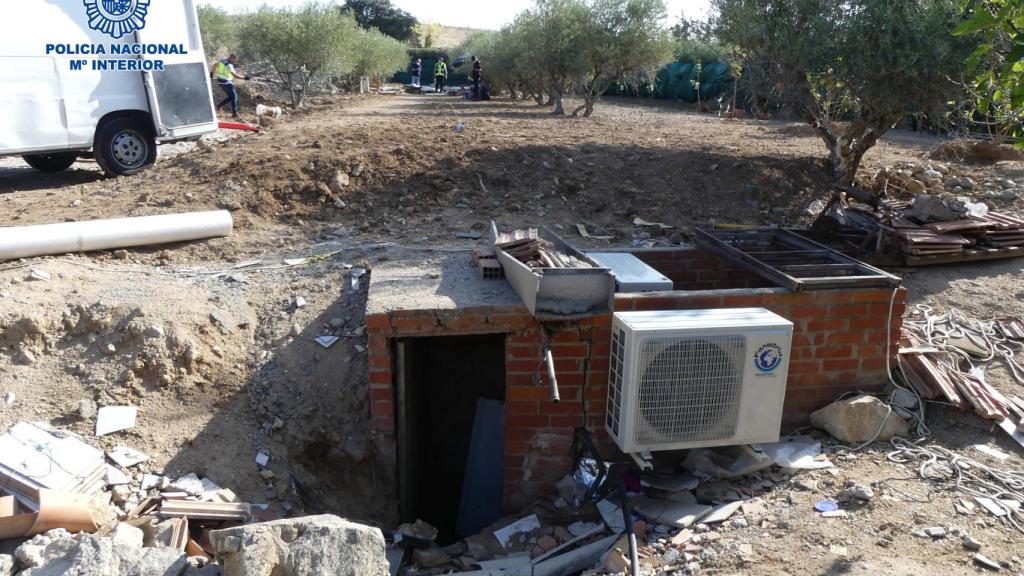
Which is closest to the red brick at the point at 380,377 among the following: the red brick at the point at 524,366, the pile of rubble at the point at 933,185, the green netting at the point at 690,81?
the red brick at the point at 524,366

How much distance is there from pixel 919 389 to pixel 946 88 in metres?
4.56

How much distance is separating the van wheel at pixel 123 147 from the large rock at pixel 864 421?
8688 millimetres

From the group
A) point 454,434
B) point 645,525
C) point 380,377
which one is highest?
point 380,377

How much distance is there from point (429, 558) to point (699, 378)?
1694mm

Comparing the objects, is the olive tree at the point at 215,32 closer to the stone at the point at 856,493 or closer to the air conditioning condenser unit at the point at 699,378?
the air conditioning condenser unit at the point at 699,378

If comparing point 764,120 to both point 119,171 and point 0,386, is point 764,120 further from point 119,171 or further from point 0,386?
point 0,386

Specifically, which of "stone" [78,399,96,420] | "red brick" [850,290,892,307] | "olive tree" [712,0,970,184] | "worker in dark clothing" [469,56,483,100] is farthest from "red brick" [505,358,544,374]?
"worker in dark clothing" [469,56,483,100]

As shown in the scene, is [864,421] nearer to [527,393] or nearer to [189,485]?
[527,393]

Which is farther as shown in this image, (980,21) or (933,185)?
(933,185)

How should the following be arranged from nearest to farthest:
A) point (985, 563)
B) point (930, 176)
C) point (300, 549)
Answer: point (300, 549) < point (985, 563) < point (930, 176)

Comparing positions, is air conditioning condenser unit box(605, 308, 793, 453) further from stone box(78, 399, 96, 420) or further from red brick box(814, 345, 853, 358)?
stone box(78, 399, 96, 420)

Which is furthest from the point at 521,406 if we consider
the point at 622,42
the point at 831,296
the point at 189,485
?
the point at 622,42

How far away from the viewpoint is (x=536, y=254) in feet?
14.5

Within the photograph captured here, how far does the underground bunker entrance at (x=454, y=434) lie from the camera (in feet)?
16.8
